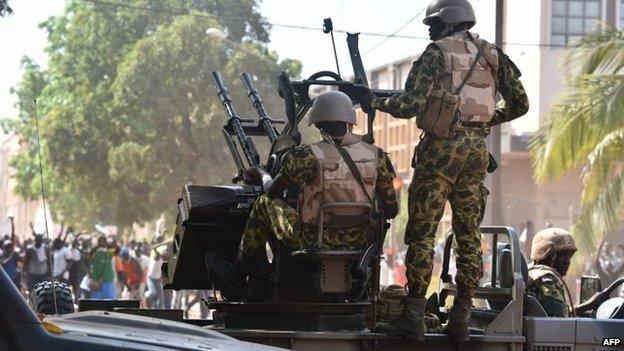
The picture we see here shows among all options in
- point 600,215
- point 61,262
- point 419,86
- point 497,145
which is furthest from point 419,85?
point 61,262

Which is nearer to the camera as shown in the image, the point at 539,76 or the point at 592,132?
the point at 592,132

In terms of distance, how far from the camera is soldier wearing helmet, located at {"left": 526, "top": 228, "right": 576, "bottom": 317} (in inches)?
354

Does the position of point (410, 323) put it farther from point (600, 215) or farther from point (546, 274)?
point (600, 215)

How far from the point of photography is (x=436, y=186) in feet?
27.3

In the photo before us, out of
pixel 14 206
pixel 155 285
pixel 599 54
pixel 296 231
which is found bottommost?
pixel 14 206

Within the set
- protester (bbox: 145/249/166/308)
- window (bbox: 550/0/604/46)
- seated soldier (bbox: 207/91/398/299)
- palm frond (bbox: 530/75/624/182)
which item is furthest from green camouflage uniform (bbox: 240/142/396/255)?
window (bbox: 550/0/604/46)

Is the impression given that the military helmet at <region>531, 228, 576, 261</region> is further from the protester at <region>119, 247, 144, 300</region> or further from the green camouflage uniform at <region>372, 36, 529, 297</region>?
the protester at <region>119, 247, 144, 300</region>

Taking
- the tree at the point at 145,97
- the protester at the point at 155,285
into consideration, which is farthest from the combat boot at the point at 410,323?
the tree at the point at 145,97

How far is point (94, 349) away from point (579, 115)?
63.8 feet

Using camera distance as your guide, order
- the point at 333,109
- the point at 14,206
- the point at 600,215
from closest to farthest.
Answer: the point at 333,109 < the point at 600,215 < the point at 14,206

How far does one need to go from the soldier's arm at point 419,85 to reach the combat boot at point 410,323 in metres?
0.95

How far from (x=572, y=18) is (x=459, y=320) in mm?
44861

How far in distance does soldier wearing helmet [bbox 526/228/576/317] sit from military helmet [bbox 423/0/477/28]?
159cm

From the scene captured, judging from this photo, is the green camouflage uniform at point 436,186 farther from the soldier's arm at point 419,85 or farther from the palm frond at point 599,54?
the palm frond at point 599,54
